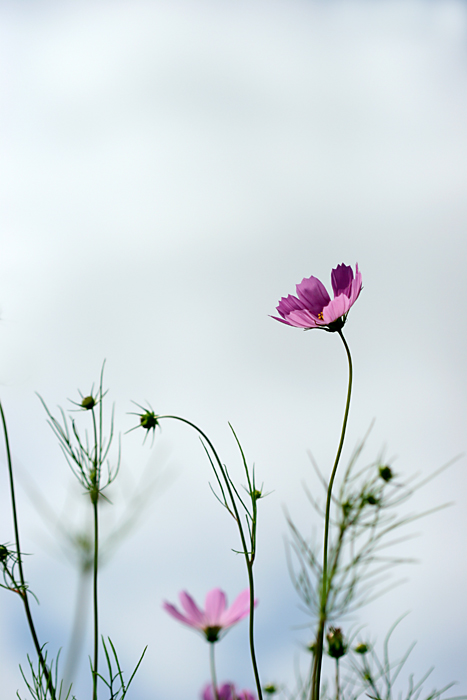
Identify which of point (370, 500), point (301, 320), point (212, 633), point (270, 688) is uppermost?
point (301, 320)

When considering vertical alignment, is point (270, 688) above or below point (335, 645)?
below

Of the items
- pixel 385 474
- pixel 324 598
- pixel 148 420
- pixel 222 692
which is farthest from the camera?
Answer: pixel 222 692

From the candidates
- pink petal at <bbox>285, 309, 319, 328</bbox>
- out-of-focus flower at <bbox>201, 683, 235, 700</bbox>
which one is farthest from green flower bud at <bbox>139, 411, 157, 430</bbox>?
out-of-focus flower at <bbox>201, 683, 235, 700</bbox>

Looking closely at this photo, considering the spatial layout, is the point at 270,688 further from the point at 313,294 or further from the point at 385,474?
the point at 313,294

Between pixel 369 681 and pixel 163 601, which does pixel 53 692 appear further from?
pixel 369 681

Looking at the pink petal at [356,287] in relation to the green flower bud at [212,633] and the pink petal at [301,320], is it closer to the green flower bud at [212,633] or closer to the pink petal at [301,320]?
the pink petal at [301,320]

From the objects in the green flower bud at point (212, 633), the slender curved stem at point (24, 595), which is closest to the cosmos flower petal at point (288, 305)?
the slender curved stem at point (24, 595)

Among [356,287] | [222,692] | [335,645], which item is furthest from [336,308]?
[222,692]

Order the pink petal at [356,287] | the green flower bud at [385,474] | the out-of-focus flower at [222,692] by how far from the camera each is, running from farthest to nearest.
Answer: the out-of-focus flower at [222,692], the green flower bud at [385,474], the pink petal at [356,287]
